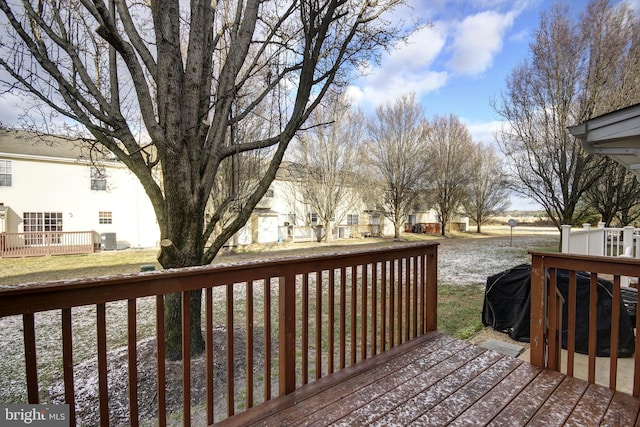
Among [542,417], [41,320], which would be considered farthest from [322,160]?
[542,417]

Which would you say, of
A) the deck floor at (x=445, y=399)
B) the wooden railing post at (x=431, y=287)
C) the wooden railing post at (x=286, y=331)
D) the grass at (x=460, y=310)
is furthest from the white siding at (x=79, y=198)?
the deck floor at (x=445, y=399)

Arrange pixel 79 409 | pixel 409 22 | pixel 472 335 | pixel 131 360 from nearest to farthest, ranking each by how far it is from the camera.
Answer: pixel 131 360 < pixel 79 409 < pixel 472 335 < pixel 409 22

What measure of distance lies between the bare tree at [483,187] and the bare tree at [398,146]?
606 centimetres

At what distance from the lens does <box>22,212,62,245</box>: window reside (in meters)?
13.0

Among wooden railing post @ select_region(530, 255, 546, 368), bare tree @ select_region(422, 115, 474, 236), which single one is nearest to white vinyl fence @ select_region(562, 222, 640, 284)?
wooden railing post @ select_region(530, 255, 546, 368)

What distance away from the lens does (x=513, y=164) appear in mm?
12430

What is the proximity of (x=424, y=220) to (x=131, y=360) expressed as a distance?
100ft

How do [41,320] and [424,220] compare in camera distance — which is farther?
[424,220]

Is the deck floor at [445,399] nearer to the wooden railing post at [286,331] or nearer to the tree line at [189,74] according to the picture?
the wooden railing post at [286,331]

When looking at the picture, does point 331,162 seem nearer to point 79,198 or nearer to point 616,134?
point 79,198

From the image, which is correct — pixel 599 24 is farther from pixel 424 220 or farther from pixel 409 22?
pixel 424 220

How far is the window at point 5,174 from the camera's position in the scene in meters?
12.9

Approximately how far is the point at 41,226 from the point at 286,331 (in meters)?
16.7

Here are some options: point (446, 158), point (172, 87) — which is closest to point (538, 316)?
point (172, 87)
